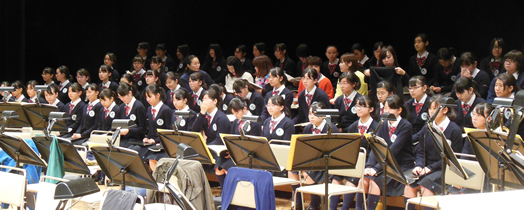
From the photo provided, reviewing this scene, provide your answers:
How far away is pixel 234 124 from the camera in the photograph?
246 inches

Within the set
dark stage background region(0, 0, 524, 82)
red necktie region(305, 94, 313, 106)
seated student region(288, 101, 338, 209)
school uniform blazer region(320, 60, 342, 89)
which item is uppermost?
dark stage background region(0, 0, 524, 82)

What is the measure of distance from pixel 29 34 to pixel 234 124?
6521 mm

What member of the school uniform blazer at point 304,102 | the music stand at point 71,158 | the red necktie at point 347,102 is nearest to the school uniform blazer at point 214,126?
the school uniform blazer at point 304,102

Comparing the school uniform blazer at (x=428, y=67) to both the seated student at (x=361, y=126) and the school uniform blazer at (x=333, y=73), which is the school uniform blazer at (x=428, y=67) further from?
the seated student at (x=361, y=126)

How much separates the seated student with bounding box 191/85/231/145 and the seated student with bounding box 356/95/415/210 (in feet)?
5.81

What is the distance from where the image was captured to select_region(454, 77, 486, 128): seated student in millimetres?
5652

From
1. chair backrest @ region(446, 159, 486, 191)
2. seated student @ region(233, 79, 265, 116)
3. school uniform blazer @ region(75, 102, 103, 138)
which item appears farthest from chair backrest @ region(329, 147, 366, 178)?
school uniform blazer @ region(75, 102, 103, 138)

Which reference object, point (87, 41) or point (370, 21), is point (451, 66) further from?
point (87, 41)

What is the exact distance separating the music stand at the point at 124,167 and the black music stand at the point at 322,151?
109 centimetres

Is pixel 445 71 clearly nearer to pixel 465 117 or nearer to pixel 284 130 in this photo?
pixel 465 117

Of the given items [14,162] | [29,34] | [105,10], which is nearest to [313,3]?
[105,10]

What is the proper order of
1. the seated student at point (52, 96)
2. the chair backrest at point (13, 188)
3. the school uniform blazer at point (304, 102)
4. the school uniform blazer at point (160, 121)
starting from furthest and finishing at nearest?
the seated student at point (52, 96) → the school uniform blazer at point (160, 121) → the school uniform blazer at point (304, 102) → the chair backrest at point (13, 188)

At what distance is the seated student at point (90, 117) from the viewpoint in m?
7.58

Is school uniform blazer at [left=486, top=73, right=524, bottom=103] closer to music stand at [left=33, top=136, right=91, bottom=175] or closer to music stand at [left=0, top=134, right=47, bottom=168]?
music stand at [left=33, top=136, right=91, bottom=175]
